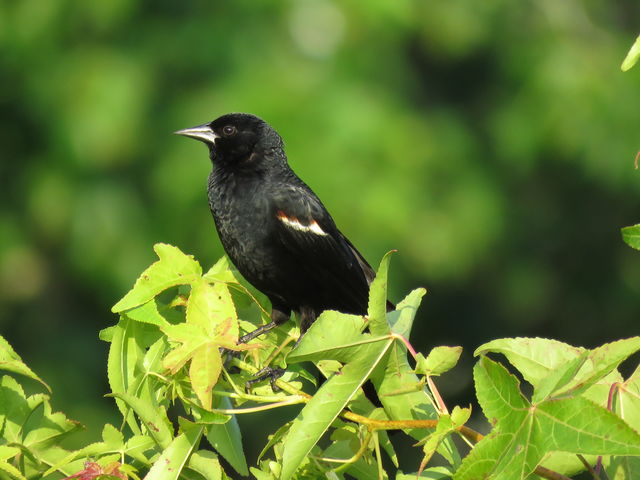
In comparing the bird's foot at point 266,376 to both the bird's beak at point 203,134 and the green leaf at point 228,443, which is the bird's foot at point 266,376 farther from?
the bird's beak at point 203,134

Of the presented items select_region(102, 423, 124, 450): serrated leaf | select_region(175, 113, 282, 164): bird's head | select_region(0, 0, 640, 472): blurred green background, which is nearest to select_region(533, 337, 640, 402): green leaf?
select_region(102, 423, 124, 450): serrated leaf

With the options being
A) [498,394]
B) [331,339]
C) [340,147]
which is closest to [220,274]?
[331,339]

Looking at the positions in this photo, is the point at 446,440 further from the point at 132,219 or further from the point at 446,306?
the point at 446,306

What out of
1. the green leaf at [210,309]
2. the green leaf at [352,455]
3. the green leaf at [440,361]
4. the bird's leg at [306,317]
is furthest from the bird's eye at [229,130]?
the green leaf at [440,361]

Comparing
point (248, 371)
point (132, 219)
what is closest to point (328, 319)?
point (248, 371)

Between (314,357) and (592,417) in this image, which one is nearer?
(592,417)

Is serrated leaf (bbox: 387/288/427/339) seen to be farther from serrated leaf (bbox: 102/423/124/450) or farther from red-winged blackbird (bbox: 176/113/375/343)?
red-winged blackbird (bbox: 176/113/375/343)
